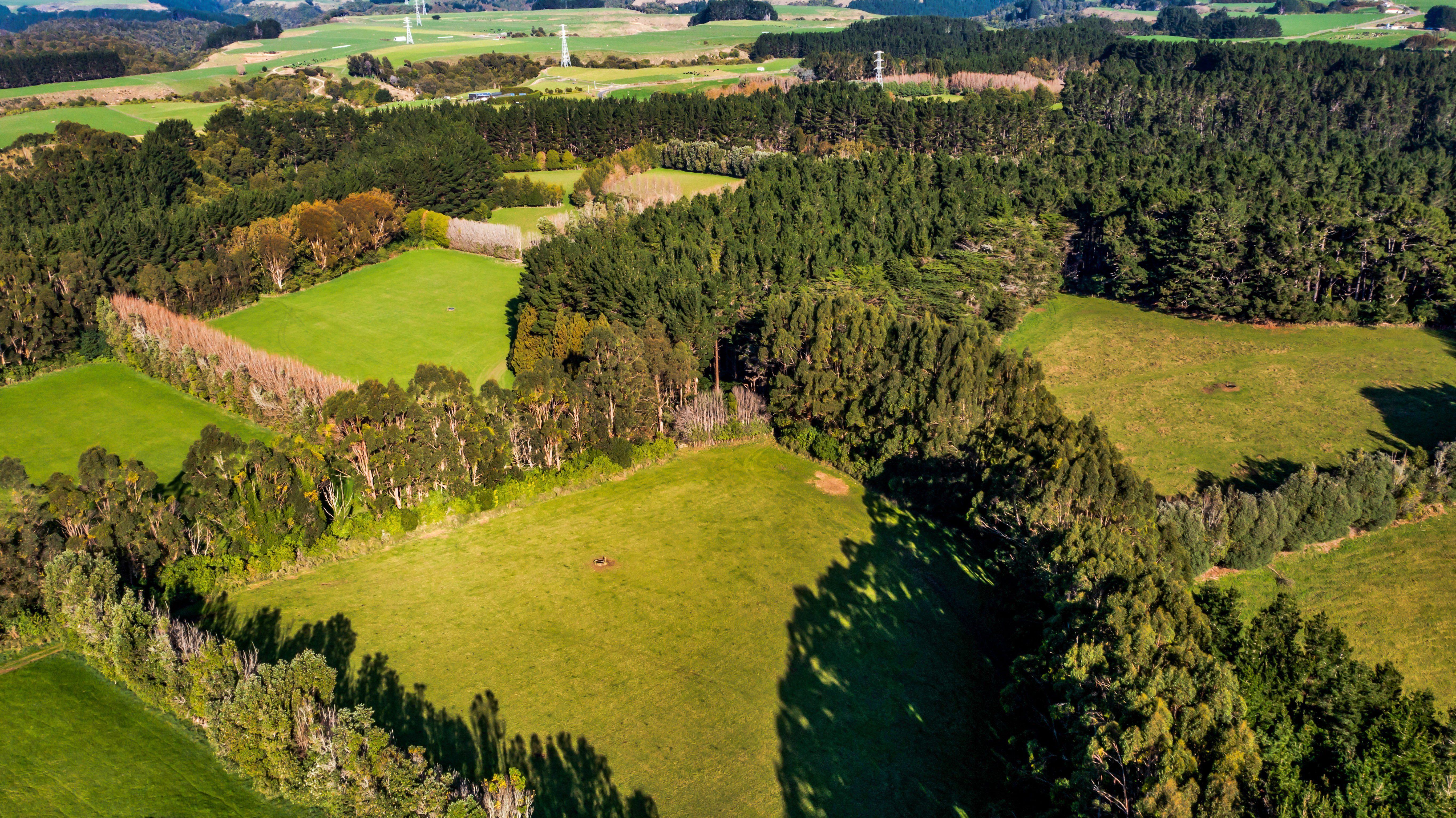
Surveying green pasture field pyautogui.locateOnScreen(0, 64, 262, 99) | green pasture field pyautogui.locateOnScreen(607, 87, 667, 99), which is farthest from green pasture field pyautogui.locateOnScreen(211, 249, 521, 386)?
green pasture field pyautogui.locateOnScreen(0, 64, 262, 99)

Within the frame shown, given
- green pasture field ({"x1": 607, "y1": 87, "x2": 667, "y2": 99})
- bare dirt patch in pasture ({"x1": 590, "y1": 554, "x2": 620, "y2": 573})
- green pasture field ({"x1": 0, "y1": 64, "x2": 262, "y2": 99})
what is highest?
green pasture field ({"x1": 0, "y1": 64, "x2": 262, "y2": 99})

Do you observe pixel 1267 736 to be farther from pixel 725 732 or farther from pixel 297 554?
pixel 297 554

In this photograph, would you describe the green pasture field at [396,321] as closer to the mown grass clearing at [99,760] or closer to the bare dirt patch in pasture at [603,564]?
the bare dirt patch in pasture at [603,564]

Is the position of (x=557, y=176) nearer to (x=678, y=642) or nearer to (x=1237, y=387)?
(x=1237, y=387)

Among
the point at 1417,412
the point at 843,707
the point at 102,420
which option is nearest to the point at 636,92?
the point at 102,420

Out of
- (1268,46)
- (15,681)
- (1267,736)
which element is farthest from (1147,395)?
(1268,46)

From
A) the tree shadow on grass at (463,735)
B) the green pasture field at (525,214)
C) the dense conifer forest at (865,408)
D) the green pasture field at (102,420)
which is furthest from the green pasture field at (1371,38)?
the green pasture field at (102,420)

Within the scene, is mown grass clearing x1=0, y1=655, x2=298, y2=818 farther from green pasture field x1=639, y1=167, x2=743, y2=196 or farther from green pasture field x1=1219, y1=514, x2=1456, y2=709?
green pasture field x1=639, y1=167, x2=743, y2=196
